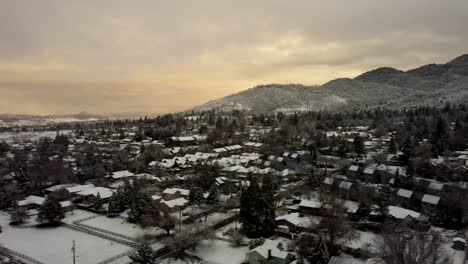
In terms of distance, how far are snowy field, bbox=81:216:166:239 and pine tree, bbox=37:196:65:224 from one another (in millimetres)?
2186

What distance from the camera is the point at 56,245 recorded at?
884 inches

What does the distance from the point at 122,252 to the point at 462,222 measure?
81.0 feet

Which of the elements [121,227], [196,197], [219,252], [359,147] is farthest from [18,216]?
[359,147]

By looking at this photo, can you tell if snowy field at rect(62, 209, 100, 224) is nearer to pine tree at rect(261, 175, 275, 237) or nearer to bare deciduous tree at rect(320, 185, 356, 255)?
pine tree at rect(261, 175, 275, 237)

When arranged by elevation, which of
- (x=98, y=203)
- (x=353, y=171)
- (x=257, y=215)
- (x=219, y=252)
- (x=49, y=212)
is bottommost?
(x=219, y=252)

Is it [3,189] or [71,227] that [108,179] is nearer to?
[3,189]

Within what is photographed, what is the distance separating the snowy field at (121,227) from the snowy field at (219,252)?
4037mm

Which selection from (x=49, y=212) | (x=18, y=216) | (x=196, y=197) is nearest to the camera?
(x=49, y=212)

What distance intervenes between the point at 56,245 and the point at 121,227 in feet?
14.9

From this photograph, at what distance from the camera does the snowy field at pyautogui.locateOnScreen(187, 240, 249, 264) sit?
1980cm

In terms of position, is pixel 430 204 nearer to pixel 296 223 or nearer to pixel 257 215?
pixel 296 223

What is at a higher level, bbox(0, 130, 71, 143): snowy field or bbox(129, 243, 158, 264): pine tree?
bbox(0, 130, 71, 143): snowy field

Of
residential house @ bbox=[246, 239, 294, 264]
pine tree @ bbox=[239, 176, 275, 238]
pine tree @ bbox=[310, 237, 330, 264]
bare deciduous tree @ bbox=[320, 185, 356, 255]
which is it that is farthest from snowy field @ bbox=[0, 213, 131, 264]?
bare deciduous tree @ bbox=[320, 185, 356, 255]

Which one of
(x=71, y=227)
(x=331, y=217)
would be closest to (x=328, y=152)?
(x=331, y=217)
